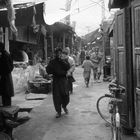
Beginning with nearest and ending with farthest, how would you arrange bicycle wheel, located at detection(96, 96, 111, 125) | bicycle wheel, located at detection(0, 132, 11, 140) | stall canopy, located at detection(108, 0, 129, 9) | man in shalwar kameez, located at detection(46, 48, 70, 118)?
bicycle wheel, located at detection(0, 132, 11, 140)
stall canopy, located at detection(108, 0, 129, 9)
bicycle wheel, located at detection(96, 96, 111, 125)
man in shalwar kameez, located at detection(46, 48, 70, 118)

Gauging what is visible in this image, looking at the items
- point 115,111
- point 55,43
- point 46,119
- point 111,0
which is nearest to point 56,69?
point 46,119

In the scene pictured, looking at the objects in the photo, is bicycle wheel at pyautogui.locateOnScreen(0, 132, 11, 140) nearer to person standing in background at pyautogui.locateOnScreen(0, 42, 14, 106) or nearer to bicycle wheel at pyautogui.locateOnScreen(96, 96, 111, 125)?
person standing in background at pyautogui.locateOnScreen(0, 42, 14, 106)

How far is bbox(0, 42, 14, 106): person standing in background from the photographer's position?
24.2 ft

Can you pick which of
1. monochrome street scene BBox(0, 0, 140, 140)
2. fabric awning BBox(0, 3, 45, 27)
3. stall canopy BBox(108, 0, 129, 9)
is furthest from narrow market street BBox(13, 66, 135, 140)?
stall canopy BBox(108, 0, 129, 9)

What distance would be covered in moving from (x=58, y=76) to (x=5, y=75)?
215 cm

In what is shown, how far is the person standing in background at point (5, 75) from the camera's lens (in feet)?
24.2

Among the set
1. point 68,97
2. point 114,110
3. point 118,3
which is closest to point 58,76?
point 68,97

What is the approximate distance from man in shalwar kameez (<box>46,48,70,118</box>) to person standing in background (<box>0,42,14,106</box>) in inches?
72.3

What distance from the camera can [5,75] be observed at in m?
7.58

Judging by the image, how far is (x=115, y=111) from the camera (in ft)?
19.7

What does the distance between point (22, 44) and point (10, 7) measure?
9211mm

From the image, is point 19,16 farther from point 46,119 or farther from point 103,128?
point 103,128

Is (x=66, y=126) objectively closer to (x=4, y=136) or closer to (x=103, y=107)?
(x=103, y=107)

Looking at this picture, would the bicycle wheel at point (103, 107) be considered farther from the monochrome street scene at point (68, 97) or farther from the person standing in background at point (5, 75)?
the person standing in background at point (5, 75)
